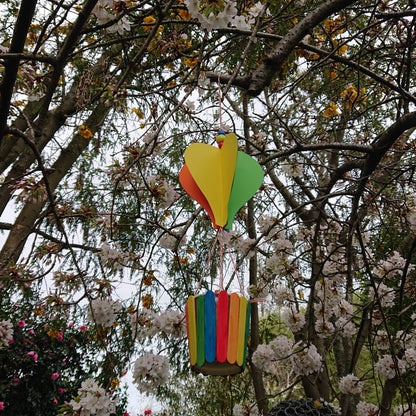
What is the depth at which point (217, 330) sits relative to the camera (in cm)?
85

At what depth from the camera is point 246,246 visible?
1.74 meters

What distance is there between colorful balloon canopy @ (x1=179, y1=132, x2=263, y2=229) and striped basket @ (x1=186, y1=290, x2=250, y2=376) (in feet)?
0.62

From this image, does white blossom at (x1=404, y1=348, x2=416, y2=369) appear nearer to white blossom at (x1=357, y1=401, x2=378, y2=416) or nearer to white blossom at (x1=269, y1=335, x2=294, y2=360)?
white blossom at (x1=357, y1=401, x2=378, y2=416)

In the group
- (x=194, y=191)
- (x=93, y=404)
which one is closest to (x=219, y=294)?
(x=194, y=191)

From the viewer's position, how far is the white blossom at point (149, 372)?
3.48ft

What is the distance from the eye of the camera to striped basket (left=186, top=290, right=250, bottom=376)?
83 centimetres

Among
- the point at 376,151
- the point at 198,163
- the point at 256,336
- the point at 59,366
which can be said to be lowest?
the point at 59,366

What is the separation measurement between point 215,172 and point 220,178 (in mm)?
21

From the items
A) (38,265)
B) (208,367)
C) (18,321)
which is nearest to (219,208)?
(208,367)

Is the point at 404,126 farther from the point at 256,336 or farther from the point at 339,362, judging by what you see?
the point at 339,362

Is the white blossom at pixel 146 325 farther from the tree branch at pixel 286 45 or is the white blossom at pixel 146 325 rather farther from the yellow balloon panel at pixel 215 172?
the tree branch at pixel 286 45

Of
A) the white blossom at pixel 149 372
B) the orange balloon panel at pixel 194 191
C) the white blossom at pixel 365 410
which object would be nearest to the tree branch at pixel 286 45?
the orange balloon panel at pixel 194 191

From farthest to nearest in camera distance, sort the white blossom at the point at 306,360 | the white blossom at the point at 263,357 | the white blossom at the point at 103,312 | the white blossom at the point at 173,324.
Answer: the white blossom at the point at 263,357 < the white blossom at the point at 306,360 < the white blossom at the point at 103,312 < the white blossom at the point at 173,324

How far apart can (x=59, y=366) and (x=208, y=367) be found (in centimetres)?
273
